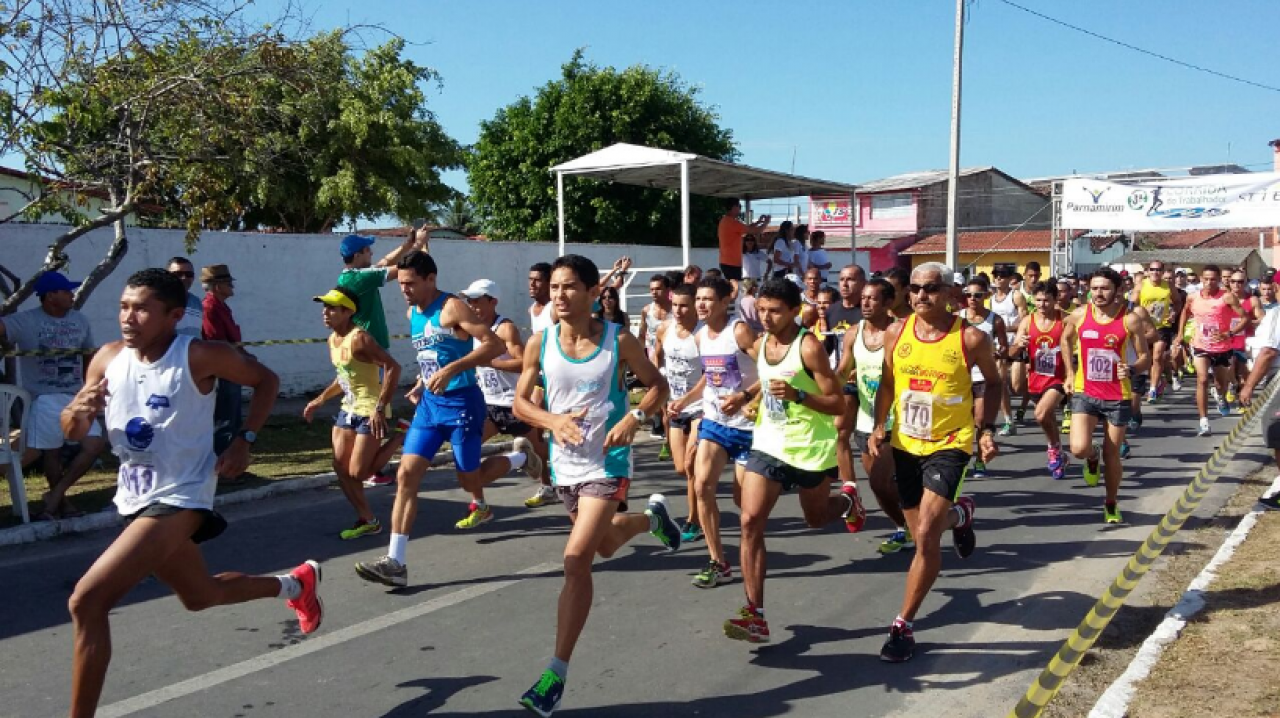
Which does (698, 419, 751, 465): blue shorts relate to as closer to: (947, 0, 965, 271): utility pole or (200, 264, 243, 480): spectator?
(200, 264, 243, 480): spectator

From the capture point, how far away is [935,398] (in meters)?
5.51

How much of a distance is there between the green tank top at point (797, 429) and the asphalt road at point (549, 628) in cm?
93

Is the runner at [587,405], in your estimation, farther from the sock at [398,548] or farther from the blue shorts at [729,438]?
the sock at [398,548]

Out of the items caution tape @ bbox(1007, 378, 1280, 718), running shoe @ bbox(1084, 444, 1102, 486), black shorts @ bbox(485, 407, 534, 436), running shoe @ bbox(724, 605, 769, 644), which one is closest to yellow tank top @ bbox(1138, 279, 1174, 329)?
caution tape @ bbox(1007, 378, 1280, 718)

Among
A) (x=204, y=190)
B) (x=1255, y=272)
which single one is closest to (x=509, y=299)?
(x=204, y=190)

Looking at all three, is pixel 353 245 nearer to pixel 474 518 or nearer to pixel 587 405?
pixel 474 518

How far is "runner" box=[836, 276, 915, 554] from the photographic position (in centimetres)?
677

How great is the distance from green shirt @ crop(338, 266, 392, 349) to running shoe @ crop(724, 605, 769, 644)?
A: 3.68 meters

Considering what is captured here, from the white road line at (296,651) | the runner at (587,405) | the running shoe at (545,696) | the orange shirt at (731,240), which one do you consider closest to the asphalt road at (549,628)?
the white road line at (296,651)

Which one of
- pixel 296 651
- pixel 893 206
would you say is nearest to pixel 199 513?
pixel 296 651

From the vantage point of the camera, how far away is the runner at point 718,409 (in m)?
6.38

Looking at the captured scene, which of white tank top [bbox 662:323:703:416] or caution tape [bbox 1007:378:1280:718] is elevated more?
white tank top [bbox 662:323:703:416]

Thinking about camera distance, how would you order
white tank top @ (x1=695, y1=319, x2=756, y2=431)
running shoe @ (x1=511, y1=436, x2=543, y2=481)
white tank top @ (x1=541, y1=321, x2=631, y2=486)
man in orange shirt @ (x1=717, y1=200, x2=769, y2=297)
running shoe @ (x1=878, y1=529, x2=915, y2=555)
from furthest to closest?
man in orange shirt @ (x1=717, y1=200, x2=769, y2=297) < running shoe @ (x1=511, y1=436, x2=543, y2=481) < running shoe @ (x1=878, y1=529, x2=915, y2=555) < white tank top @ (x1=695, y1=319, x2=756, y2=431) < white tank top @ (x1=541, y1=321, x2=631, y2=486)

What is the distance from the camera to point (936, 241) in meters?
52.1
